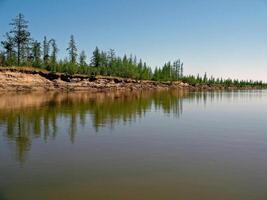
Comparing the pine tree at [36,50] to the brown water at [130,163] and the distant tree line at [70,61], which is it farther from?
the brown water at [130,163]

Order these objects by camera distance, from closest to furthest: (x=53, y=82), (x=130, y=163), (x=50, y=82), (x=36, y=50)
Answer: (x=130, y=163) → (x=50, y=82) → (x=53, y=82) → (x=36, y=50)

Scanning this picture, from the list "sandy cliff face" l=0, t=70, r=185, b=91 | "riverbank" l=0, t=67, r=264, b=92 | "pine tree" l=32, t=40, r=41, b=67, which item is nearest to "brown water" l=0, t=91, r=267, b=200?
"sandy cliff face" l=0, t=70, r=185, b=91

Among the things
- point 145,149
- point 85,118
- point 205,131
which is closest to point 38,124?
point 85,118

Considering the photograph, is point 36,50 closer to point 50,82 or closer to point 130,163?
point 50,82

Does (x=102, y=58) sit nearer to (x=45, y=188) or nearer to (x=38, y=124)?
(x=38, y=124)

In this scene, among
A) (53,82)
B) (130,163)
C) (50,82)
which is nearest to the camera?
(130,163)

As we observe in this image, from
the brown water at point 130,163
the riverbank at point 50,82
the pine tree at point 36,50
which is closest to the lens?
the brown water at point 130,163

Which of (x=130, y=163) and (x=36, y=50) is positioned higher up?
(x=36, y=50)

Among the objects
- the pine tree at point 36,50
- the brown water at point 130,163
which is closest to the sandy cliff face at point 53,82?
the pine tree at point 36,50

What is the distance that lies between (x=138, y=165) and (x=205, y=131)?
11.2m

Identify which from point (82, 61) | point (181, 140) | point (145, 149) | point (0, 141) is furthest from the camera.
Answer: point (82, 61)

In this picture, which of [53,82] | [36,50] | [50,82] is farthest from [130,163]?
[36,50]

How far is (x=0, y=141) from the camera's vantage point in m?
18.4

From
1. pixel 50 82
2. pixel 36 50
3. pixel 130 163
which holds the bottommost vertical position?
pixel 130 163
